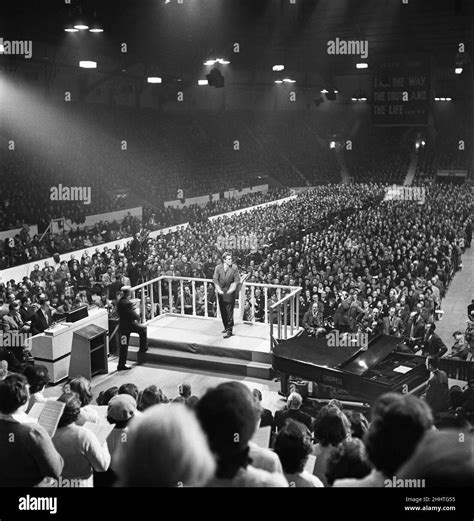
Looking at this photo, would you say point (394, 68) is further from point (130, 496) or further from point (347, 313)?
point (130, 496)

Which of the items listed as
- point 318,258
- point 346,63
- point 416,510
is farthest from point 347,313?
point 346,63

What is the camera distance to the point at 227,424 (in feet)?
7.27

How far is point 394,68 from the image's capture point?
15516 mm

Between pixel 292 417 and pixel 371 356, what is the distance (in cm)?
216

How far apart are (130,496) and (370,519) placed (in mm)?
905

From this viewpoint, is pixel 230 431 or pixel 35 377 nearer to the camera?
pixel 230 431

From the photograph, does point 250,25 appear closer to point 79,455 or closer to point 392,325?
point 392,325

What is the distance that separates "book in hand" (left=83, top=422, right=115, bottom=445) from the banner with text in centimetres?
1240

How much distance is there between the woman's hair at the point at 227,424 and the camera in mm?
2215

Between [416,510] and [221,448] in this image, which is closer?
[221,448]

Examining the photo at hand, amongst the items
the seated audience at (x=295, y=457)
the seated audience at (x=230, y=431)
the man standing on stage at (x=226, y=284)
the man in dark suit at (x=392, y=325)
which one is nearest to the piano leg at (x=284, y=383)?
the man standing on stage at (x=226, y=284)

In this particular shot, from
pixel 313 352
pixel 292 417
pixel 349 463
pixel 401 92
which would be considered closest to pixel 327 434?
pixel 349 463

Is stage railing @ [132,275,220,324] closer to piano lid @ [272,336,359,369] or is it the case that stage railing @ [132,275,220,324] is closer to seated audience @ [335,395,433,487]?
piano lid @ [272,336,359,369]

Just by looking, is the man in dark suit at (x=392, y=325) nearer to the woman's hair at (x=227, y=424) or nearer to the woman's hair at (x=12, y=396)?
the woman's hair at (x=12, y=396)
